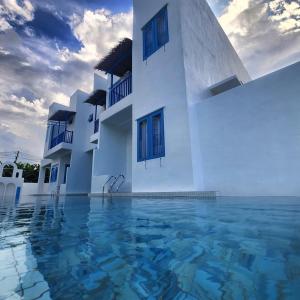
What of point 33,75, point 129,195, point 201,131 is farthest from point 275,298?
point 33,75

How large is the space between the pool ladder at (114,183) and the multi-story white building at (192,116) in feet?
0.69

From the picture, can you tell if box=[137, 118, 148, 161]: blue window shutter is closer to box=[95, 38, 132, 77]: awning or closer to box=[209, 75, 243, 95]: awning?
box=[209, 75, 243, 95]: awning

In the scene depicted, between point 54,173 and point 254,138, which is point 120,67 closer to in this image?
point 254,138

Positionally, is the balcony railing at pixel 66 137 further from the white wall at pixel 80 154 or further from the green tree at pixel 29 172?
the green tree at pixel 29 172

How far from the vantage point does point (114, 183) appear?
10016 mm

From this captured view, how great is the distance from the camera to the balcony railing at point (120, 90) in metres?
10.3

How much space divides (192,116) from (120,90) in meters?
5.66

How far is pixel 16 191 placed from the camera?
16.2 meters

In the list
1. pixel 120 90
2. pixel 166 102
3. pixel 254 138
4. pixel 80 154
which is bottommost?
pixel 254 138

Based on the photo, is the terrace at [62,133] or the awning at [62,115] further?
the awning at [62,115]

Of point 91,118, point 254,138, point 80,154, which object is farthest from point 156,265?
point 91,118

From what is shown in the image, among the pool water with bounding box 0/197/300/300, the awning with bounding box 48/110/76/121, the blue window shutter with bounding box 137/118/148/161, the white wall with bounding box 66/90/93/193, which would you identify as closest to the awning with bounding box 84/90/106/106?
the white wall with bounding box 66/90/93/193

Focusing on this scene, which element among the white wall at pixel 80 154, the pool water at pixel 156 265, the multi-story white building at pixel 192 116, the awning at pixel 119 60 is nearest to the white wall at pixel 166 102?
the multi-story white building at pixel 192 116

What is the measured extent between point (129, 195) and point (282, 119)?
17.6 ft
